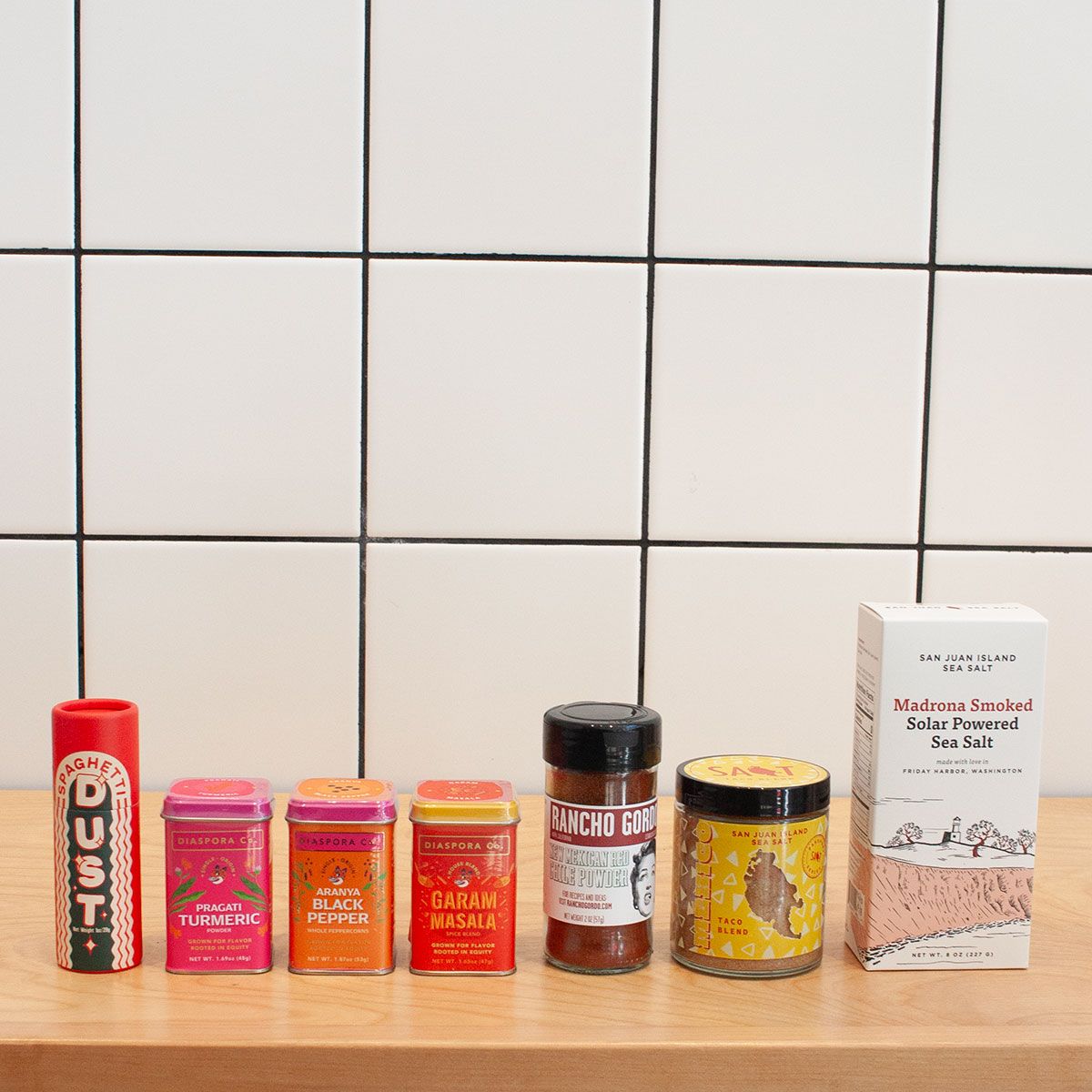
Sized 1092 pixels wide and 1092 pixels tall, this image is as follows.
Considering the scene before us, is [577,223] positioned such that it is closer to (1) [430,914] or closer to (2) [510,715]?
(2) [510,715]

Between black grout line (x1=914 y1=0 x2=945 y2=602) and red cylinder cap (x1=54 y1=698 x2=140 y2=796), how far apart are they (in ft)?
2.33

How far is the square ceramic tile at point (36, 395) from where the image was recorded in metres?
0.99

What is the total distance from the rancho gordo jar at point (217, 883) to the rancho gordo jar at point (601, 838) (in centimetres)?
17

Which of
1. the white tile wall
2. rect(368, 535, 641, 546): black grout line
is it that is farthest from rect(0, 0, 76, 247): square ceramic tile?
rect(368, 535, 641, 546): black grout line

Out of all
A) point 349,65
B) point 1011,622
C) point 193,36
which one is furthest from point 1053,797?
point 193,36

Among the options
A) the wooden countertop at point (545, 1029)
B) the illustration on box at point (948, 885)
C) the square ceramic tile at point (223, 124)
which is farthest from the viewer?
the square ceramic tile at point (223, 124)

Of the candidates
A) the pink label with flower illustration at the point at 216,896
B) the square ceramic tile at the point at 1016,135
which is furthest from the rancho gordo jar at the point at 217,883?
the square ceramic tile at the point at 1016,135

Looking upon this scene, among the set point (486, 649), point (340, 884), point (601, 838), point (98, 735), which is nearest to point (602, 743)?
point (601, 838)

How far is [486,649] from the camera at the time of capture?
102 centimetres

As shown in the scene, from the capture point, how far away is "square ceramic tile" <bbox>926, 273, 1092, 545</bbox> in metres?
1.01

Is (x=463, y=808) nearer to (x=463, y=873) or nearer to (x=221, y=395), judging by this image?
(x=463, y=873)

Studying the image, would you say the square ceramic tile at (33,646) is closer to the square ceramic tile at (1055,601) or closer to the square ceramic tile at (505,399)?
the square ceramic tile at (505,399)

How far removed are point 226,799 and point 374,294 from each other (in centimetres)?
52

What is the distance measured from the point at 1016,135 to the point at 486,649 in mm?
677
